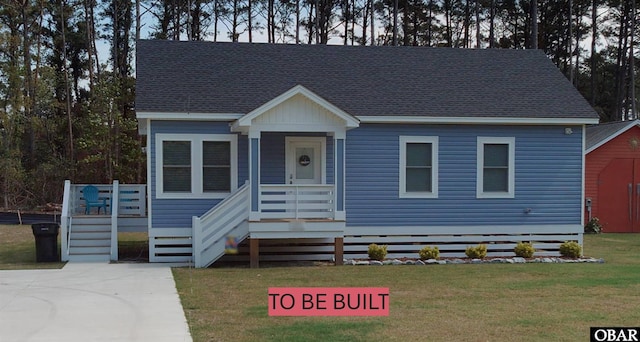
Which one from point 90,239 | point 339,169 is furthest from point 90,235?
point 339,169

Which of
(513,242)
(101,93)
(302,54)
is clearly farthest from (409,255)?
(101,93)

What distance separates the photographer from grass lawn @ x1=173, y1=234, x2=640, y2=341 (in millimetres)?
7828

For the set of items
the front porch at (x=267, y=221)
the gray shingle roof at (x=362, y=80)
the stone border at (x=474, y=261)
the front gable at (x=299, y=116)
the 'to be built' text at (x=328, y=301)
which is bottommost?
the stone border at (x=474, y=261)

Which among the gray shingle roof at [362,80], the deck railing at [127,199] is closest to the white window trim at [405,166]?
the gray shingle roof at [362,80]

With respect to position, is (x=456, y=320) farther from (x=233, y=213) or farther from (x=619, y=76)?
(x=619, y=76)

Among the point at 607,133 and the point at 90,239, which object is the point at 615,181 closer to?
the point at 607,133

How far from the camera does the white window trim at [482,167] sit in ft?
53.4

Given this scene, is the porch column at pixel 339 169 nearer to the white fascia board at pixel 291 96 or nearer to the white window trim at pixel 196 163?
the white fascia board at pixel 291 96

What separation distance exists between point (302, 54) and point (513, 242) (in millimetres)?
6727

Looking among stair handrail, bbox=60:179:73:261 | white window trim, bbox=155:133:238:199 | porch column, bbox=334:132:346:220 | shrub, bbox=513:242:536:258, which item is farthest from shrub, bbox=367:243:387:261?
stair handrail, bbox=60:179:73:261

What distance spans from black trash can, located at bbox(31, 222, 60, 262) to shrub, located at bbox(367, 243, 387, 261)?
252 inches

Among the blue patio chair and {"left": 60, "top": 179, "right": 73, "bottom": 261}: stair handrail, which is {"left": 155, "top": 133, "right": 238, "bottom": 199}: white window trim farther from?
the blue patio chair

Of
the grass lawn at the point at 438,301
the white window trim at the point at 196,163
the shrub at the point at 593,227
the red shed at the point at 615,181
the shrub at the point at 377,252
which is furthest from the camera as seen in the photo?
the red shed at the point at 615,181

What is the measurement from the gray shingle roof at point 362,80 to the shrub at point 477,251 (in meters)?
2.88
